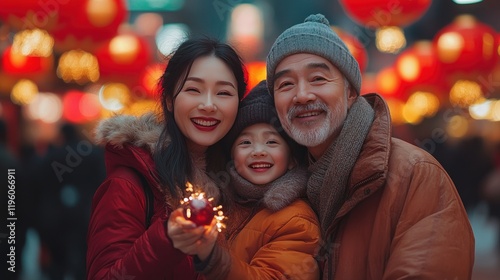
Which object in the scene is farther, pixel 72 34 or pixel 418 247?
pixel 72 34

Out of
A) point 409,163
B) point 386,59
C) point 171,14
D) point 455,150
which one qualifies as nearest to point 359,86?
point 409,163

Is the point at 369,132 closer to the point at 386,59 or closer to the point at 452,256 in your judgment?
the point at 452,256

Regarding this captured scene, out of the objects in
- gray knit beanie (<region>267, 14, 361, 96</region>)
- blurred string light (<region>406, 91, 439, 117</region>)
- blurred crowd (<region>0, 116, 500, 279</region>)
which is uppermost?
gray knit beanie (<region>267, 14, 361, 96</region>)

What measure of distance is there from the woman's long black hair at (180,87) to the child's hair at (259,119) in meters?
0.09

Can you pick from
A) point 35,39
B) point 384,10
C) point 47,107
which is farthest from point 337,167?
point 47,107

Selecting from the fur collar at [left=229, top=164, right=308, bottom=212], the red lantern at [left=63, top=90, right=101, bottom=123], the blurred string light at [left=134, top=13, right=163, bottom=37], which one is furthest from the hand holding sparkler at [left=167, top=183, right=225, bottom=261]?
the blurred string light at [left=134, top=13, right=163, bottom=37]

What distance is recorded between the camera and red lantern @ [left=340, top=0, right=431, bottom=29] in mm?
6496

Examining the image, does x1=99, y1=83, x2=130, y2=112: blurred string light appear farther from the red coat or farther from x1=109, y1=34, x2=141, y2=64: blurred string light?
the red coat

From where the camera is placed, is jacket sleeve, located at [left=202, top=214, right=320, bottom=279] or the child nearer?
the child

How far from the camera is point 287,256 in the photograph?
2.79 m

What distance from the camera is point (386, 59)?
A: 1558 cm

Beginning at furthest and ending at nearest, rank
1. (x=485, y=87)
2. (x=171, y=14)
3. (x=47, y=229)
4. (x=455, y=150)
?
(x=171, y=14) → (x=455, y=150) → (x=485, y=87) → (x=47, y=229)

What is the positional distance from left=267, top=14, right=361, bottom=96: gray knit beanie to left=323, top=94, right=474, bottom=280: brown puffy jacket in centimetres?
41

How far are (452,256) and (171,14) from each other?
722 inches
